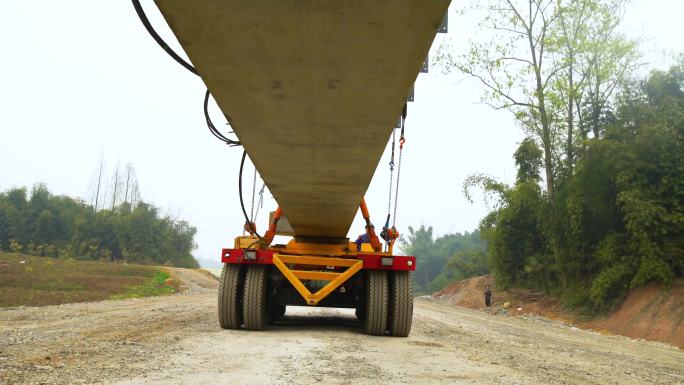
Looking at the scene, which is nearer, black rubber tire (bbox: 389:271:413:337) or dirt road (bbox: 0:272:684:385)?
dirt road (bbox: 0:272:684:385)

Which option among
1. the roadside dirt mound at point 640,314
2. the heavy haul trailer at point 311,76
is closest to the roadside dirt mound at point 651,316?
the roadside dirt mound at point 640,314

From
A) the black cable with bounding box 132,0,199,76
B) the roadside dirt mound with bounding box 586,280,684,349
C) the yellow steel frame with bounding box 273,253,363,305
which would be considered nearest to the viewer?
the black cable with bounding box 132,0,199,76

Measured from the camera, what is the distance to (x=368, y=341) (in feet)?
23.2

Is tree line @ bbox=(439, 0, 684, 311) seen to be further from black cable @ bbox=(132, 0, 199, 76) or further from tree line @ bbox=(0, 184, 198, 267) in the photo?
tree line @ bbox=(0, 184, 198, 267)

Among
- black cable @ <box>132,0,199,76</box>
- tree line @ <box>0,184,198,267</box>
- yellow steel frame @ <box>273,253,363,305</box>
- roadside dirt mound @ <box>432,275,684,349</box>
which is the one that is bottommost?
roadside dirt mound @ <box>432,275,684,349</box>

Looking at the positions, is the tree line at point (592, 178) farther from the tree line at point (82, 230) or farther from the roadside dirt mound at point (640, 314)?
the tree line at point (82, 230)

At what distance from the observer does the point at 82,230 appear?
72.9m

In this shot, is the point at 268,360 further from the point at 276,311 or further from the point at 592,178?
the point at 592,178

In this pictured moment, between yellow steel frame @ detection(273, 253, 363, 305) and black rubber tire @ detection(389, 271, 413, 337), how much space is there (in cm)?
66

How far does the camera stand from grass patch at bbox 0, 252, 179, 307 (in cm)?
1948

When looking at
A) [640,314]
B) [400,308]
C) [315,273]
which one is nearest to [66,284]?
[315,273]

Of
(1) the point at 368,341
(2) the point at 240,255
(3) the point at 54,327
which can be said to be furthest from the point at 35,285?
(1) the point at 368,341

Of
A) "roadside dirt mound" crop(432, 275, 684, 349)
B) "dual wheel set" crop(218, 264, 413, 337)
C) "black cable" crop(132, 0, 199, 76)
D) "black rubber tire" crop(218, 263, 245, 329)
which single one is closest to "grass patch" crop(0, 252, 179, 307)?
"black rubber tire" crop(218, 263, 245, 329)

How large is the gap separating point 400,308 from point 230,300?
8.33ft
